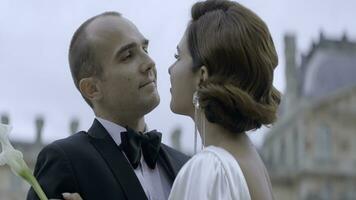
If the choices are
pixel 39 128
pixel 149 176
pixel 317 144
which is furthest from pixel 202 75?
pixel 39 128

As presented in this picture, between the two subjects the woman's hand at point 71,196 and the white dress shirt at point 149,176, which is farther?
the white dress shirt at point 149,176

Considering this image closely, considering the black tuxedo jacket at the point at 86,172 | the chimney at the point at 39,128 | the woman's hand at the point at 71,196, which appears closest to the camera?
the woman's hand at the point at 71,196

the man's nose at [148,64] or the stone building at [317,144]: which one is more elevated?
the man's nose at [148,64]

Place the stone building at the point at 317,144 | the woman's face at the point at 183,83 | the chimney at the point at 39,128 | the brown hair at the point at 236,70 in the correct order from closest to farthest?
the brown hair at the point at 236,70 < the woman's face at the point at 183,83 < the stone building at the point at 317,144 < the chimney at the point at 39,128

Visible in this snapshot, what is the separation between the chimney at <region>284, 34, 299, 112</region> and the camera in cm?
4184

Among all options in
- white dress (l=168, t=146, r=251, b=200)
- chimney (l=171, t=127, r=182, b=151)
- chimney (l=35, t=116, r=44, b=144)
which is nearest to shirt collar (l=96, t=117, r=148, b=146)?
white dress (l=168, t=146, r=251, b=200)

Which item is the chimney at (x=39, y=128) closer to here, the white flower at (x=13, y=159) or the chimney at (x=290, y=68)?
the chimney at (x=290, y=68)

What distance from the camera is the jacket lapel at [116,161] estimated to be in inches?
122

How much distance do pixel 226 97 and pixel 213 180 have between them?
0.74ft

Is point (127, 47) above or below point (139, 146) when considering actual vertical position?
above

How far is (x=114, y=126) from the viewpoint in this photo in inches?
131

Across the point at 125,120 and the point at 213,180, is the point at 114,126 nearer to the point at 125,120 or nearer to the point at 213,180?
the point at 125,120

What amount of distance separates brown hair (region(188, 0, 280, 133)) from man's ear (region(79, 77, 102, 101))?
0.65m

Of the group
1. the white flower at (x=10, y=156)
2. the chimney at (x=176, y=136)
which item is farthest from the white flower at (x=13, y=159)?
the chimney at (x=176, y=136)
